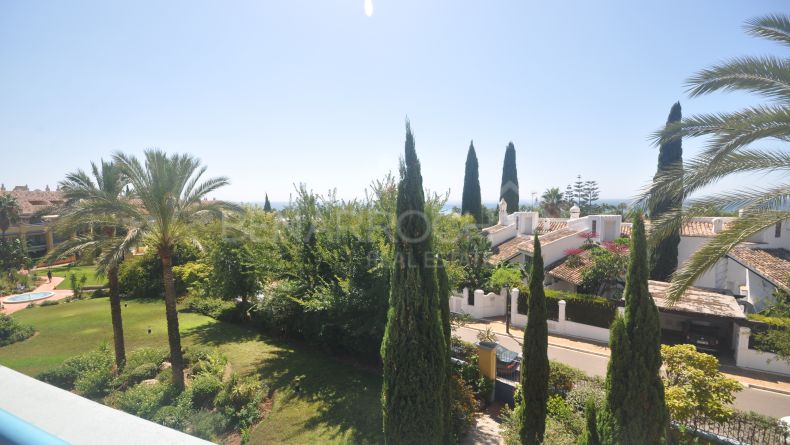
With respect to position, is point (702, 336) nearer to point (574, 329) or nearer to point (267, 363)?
point (574, 329)

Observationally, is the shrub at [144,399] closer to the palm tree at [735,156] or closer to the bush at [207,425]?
the bush at [207,425]

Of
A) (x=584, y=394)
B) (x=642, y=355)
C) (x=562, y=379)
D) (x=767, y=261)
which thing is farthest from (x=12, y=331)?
(x=767, y=261)

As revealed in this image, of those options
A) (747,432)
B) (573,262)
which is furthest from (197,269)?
(747,432)

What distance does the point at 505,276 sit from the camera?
18.6 m

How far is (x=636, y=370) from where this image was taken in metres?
6.54

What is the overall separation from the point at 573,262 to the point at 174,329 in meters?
19.1

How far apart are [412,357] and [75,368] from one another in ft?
41.1

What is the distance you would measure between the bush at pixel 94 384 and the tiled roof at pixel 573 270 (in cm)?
2003

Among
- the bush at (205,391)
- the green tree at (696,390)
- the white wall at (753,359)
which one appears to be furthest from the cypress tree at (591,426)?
the white wall at (753,359)

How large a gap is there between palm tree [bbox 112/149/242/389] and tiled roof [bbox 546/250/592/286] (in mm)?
17673

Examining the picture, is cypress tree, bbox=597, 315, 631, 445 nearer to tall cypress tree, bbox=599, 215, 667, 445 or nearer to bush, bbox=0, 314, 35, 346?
tall cypress tree, bbox=599, 215, 667, 445

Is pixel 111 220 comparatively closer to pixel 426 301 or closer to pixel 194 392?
pixel 194 392

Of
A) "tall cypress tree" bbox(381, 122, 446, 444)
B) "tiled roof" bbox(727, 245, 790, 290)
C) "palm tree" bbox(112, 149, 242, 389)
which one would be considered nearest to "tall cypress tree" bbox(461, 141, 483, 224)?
"tiled roof" bbox(727, 245, 790, 290)

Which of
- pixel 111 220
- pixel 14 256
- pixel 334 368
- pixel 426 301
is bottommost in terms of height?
pixel 334 368
